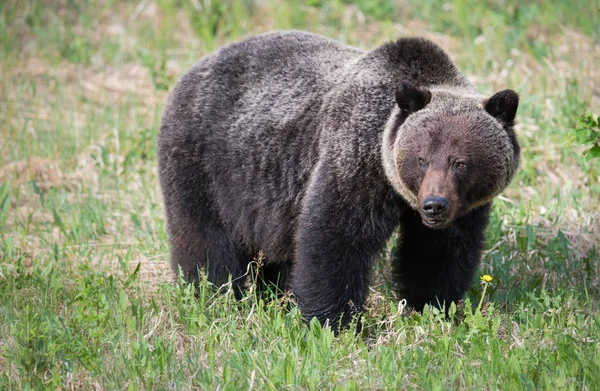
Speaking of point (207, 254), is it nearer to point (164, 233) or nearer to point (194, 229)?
point (194, 229)

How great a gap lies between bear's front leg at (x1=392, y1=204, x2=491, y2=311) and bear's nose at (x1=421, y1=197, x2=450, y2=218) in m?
0.67

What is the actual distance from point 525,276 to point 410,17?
723 centimetres

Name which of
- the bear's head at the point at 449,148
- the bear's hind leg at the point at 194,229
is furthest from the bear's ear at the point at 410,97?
the bear's hind leg at the point at 194,229

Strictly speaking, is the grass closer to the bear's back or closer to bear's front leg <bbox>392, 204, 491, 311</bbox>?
bear's front leg <bbox>392, 204, 491, 311</bbox>

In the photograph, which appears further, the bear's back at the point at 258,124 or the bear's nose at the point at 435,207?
the bear's back at the point at 258,124

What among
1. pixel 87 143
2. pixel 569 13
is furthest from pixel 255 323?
pixel 569 13

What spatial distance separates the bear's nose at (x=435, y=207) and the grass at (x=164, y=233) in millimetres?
687

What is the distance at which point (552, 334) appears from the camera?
5.34m

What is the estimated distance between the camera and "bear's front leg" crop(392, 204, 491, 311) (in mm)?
5926

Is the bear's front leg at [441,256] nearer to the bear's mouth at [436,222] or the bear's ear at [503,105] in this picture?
the bear's mouth at [436,222]

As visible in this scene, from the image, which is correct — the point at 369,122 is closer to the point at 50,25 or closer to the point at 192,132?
the point at 192,132

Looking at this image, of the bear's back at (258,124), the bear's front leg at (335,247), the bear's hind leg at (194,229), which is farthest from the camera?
the bear's hind leg at (194,229)

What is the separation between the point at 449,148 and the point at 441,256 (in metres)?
0.97

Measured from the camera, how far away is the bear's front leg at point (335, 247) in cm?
561
